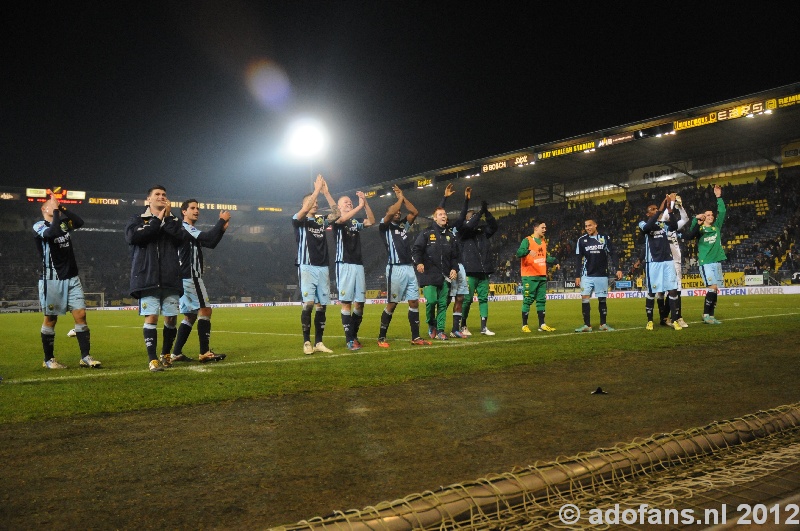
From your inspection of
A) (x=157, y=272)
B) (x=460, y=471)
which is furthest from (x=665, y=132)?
(x=460, y=471)

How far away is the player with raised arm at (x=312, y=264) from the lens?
26.0 feet

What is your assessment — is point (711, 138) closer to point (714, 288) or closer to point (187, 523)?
point (714, 288)

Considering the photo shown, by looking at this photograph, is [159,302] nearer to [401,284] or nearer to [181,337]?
[181,337]

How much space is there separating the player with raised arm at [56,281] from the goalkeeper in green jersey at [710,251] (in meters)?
10.0

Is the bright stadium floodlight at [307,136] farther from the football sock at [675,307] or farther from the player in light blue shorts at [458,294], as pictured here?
the football sock at [675,307]

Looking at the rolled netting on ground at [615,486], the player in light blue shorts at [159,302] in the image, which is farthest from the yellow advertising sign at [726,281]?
the rolled netting on ground at [615,486]

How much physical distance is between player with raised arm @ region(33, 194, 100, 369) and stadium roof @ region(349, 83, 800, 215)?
28125mm

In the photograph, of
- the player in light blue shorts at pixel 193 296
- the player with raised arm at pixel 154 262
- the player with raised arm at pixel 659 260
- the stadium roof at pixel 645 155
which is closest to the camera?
the player with raised arm at pixel 154 262

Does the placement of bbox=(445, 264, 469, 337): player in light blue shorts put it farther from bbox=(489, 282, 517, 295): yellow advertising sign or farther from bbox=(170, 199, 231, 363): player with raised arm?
bbox=(489, 282, 517, 295): yellow advertising sign

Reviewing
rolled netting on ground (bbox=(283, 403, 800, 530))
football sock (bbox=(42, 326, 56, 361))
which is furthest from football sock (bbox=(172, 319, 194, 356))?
rolled netting on ground (bbox=(283, 403, 800, 530))

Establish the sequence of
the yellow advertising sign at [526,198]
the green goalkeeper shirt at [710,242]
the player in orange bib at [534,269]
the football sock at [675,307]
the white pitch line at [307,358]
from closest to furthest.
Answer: the white pitch line at [307,358] < the football sock at [675,307] < the player in orange bib at [534,269] < the green goalkeeper shirt at [710,242] < the yellow advertising sign at [526,198]

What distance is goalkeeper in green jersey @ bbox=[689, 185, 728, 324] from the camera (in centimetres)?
1071

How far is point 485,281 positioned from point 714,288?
4.20 m

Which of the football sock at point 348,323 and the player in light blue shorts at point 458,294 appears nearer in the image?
the football sock at point 348,323
